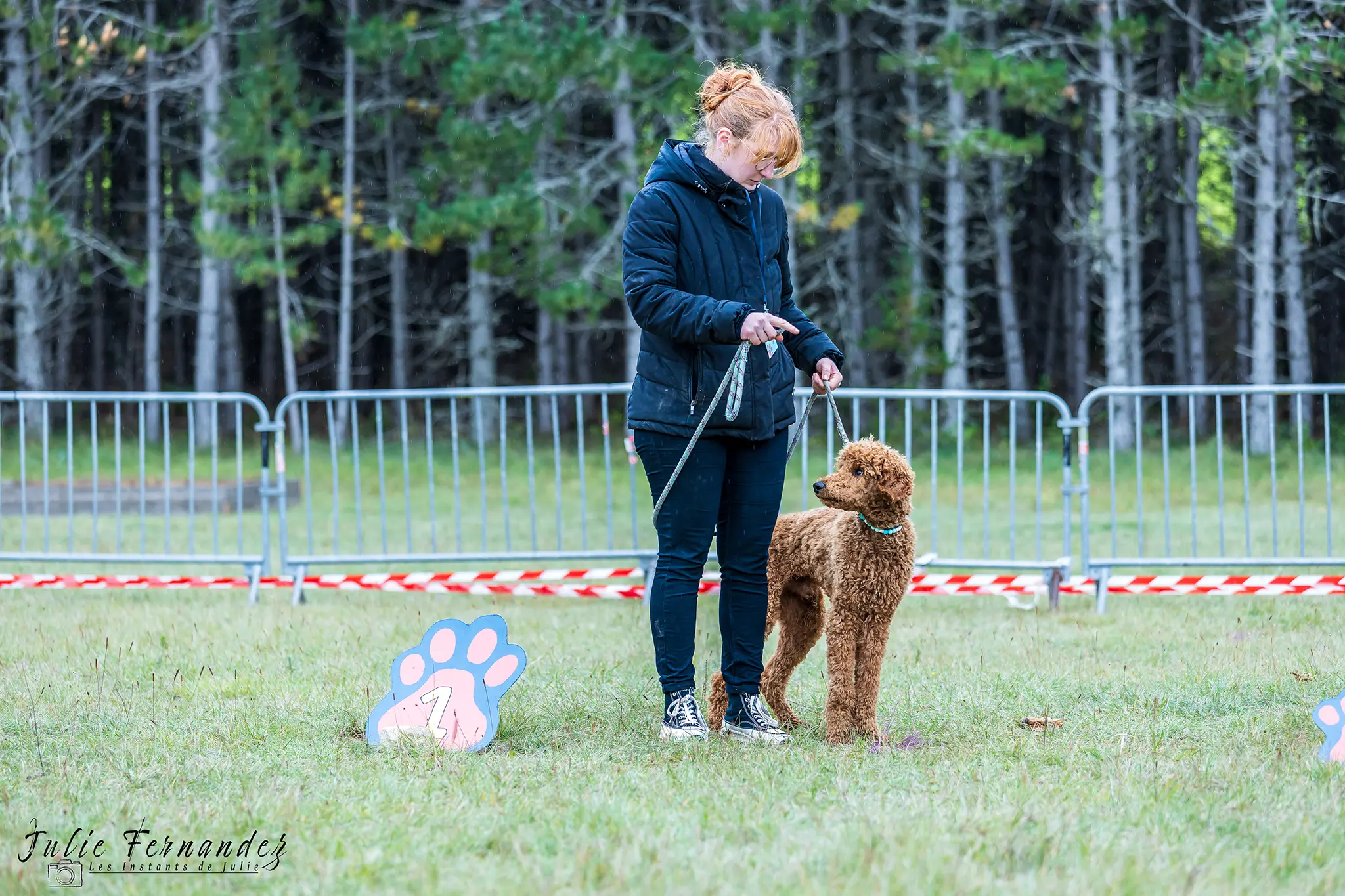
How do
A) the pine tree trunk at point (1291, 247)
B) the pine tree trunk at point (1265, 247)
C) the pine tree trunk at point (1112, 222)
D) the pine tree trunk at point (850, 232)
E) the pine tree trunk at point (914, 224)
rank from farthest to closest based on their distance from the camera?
the pine tree trunk at point (850, 232) < the pine tree trunk at point (914, 224) < the pine tree trunk at point (1291, 247) < the pine tree trunk at point (1112, 222) < the pine tree trunk at point (1265, 247)

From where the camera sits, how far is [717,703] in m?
4.38

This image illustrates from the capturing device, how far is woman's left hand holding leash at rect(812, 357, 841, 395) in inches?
160

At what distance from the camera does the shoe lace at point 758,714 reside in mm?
4172

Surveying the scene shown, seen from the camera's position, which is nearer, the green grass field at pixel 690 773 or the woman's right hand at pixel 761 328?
the green grass field at pixel 690 773

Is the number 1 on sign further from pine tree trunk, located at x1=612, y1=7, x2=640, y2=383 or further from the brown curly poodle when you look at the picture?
pine tree trunk, located at x1=612, y1=7, x2=640, y2=383

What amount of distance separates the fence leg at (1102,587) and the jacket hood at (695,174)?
12.7 ft

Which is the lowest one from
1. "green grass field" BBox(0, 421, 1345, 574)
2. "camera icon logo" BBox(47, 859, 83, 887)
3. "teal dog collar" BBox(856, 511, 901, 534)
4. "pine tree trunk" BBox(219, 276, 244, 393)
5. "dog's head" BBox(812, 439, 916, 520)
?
"camera icon logo" BBox(47, 859, 83, 887)

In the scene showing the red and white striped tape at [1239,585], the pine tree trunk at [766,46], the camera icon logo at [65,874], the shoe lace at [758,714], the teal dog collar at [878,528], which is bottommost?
the camera icon logo at [65,874]

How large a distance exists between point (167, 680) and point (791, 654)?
2.39 meters

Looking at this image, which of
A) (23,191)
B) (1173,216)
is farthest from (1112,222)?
(23,191)

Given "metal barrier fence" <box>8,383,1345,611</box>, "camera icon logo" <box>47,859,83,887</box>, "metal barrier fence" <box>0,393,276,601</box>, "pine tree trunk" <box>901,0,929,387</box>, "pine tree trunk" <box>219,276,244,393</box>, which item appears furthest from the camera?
"pine tree trunk" <box>219,276,244,393</box>

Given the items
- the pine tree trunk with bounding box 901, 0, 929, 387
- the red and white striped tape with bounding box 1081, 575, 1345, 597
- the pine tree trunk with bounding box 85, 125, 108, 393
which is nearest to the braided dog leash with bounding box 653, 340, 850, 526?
the red and white striped tape with bounding box 1081, 575, 1345, 597

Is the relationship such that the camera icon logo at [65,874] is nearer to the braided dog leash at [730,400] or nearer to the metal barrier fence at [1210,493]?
the braided dog leash at [730,400]

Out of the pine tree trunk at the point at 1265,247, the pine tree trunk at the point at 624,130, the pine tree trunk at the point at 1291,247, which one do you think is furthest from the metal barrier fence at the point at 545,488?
the pine tree trunk at the point at 1291,247
